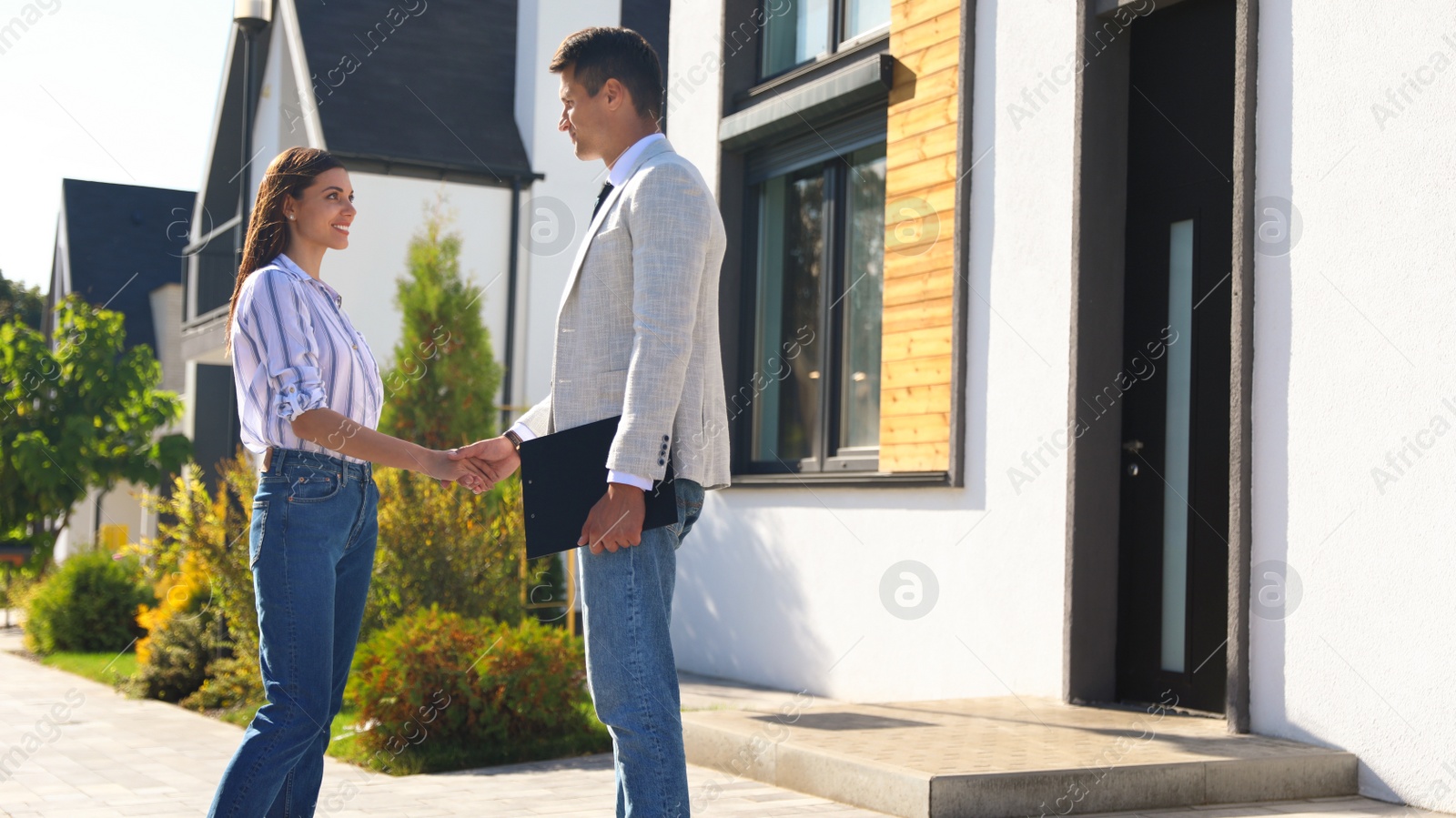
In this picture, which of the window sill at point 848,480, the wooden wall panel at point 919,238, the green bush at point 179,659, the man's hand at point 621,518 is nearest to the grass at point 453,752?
the green bush at point 179,659

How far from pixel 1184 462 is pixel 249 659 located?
5.33 m

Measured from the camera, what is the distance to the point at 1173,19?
21.1ft

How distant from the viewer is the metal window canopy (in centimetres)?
802

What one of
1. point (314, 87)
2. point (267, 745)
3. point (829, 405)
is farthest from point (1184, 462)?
point (314, 87)

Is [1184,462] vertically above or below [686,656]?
above

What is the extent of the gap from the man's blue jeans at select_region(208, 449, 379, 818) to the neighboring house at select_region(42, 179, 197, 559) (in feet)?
82.9

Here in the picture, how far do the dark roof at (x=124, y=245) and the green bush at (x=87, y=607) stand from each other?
615 inches

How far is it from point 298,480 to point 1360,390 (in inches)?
155

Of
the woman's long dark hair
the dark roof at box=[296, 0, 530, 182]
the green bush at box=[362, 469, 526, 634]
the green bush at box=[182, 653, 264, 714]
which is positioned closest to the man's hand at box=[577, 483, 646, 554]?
the woman's long dark hair

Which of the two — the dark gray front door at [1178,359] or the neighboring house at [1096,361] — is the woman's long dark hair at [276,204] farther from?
the dark gray front door at [1178,359]

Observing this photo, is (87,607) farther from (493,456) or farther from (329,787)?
(493,456)

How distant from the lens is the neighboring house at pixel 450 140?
16.1 meters

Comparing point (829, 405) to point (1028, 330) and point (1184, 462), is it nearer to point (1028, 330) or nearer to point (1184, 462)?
point (1028, 330)

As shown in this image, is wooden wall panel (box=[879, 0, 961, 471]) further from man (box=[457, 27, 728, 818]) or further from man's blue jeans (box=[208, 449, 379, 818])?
man's blue jeans (box=[208, 449, 379, 818])
